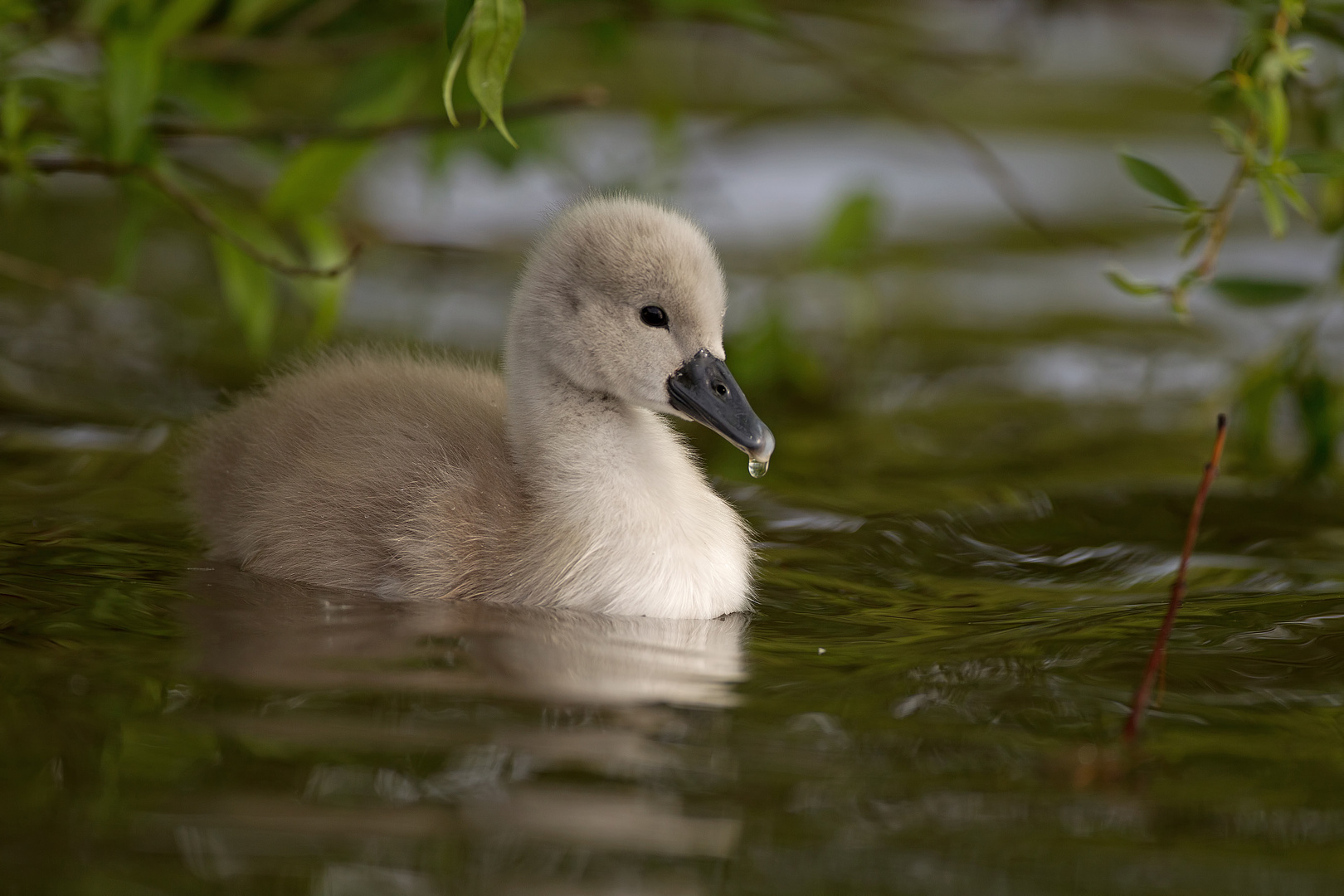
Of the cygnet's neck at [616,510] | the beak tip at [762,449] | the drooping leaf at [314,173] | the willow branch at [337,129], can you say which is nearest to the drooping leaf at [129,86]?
the willow branch at [337,129]

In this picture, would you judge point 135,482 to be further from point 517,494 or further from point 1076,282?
point 1076,282

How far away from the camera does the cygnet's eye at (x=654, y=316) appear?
12.3 ft

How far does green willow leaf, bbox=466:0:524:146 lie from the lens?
3008mm

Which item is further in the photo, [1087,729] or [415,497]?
[415,497]

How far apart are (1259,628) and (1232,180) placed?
43.1 inches

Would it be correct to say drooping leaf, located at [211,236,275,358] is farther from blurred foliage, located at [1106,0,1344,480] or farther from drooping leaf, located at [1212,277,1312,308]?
drooping leaf, located at [1212,277,1312,308]


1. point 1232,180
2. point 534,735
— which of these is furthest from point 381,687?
point 1232,180

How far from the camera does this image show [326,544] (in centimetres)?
369

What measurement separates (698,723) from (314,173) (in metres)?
2.34

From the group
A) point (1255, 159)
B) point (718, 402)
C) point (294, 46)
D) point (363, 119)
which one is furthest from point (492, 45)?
point (294, 46)

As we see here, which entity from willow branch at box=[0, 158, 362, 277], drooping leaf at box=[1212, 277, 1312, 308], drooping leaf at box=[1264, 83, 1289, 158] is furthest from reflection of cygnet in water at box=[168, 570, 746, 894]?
drooping leaf at box=[1212, 277, 1312, 308]

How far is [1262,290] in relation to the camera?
4.86 meters

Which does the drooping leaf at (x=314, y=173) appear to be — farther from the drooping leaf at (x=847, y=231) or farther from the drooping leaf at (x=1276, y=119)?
the drooping leaf at (x=1276, y=119)

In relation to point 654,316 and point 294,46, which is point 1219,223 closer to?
point 654,316
